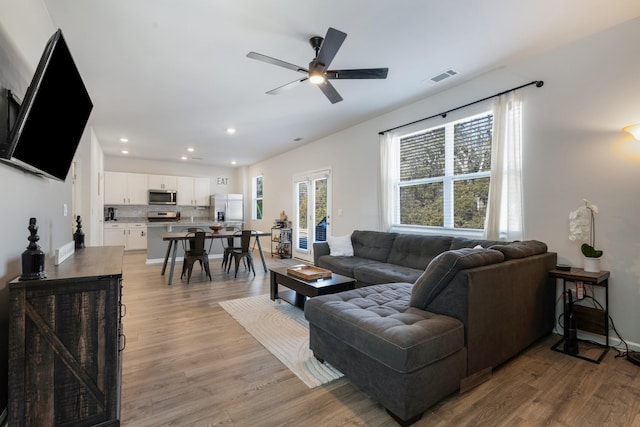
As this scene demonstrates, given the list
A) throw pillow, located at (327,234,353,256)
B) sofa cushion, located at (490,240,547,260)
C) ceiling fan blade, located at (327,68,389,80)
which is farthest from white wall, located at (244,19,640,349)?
throw pillow, located at (327,234,353,256)

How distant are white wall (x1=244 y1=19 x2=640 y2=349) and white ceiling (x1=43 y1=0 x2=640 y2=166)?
0.17 meters

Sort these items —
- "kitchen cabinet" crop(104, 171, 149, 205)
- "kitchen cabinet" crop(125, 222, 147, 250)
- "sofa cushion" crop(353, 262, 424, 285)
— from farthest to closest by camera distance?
1. "kitchen cabinet" crop(125, 222, 147, 250)
2. "kitchen cabinet" crop(104, 171, 149, 205)
3. "sofa cushion" crop(353, 262, 424, 285)

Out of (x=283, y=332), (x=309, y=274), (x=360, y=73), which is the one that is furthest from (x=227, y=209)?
(x=360, y=73)

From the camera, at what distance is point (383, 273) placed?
352 cm

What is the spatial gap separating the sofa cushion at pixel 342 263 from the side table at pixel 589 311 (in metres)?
2.10

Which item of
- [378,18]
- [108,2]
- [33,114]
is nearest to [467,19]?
[378,18]

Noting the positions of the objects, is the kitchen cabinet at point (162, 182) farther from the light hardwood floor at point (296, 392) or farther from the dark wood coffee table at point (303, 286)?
the light hardwood floor at point (296, 392)

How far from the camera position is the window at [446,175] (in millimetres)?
3689

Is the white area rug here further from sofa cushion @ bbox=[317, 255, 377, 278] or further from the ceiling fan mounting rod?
the ceiling fan mounting rod

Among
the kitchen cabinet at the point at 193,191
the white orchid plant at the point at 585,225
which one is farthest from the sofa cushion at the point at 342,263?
the kitchen cabinet at the point at 193,191

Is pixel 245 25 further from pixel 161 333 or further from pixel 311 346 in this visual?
pixel 161 333

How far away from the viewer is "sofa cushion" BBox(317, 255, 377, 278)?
4.00 meters

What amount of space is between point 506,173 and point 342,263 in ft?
7.44

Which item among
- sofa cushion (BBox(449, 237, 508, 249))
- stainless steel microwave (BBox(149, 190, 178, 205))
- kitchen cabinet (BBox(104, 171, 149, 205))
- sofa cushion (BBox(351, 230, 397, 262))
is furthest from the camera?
stainless steel microwave (BBox(149, 190, 178, 205))
